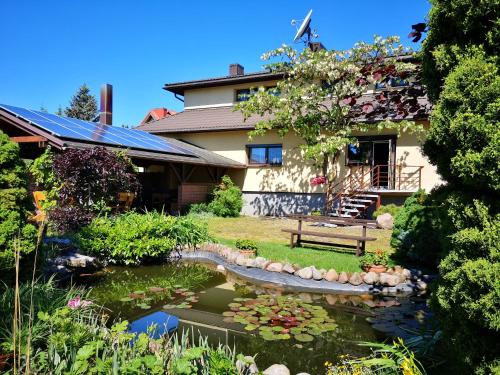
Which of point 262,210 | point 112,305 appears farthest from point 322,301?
point 262,210

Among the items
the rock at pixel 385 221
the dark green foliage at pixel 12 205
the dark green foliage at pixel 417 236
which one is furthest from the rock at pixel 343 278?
the rock at pixel 385 221

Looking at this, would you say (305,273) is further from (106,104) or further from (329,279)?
(106,104)

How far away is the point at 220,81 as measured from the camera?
19500 mm

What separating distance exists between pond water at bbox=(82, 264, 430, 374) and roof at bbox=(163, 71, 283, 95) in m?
12.8

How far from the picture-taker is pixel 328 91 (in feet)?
47.1

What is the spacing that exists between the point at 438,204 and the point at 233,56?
2133 cm

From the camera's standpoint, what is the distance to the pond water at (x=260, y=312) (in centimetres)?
432

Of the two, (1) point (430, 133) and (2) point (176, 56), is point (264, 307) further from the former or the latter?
(2) point (176, 56)

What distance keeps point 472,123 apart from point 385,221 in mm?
10852

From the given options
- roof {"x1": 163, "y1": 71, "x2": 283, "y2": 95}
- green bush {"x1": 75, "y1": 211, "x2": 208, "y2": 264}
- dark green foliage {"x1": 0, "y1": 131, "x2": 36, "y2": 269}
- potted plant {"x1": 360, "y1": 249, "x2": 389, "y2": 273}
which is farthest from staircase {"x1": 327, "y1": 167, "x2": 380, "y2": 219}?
dark green foliage {"x1": 0, "y1": 131, "x2": 36, "y2": 269}

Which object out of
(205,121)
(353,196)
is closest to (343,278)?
(353,196)

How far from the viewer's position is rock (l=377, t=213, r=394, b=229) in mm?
12547

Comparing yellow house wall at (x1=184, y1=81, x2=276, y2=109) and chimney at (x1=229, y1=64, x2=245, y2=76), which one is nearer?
yellow house wall at (x1=184, y1=81, x2=276, y2=109)

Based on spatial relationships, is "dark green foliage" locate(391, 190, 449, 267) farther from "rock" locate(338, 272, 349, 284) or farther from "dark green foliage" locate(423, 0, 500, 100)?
"dark green foliage" locate(423, 0, 500, 100)
